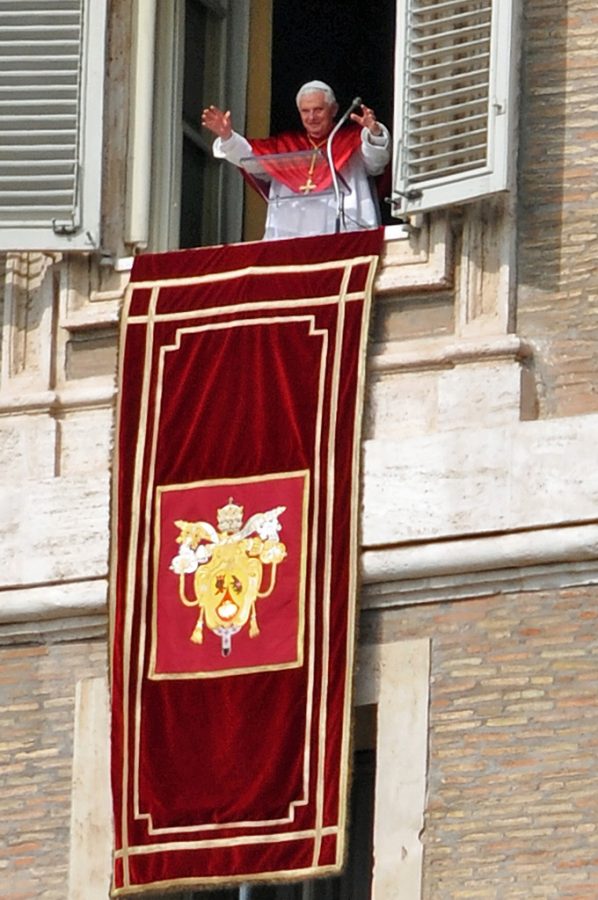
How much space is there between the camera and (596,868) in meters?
21.8

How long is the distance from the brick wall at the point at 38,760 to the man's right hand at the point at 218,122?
2.10 meters

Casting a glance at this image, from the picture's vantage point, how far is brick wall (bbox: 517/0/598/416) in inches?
891

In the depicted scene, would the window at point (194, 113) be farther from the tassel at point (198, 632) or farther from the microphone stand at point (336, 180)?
the tassel at point (198, 632)

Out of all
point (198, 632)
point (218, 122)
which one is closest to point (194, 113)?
point (218, 122)

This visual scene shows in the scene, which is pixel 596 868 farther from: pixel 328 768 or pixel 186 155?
pixel 186 155

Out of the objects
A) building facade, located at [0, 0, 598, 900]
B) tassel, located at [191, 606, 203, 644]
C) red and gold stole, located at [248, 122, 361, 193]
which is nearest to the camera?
building facade, located at [0, 0, 598, 900]

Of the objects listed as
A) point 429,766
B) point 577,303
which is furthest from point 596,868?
→ point 577,303

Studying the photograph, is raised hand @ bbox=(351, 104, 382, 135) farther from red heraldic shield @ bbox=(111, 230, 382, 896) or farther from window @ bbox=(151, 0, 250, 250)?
window @ bbox=(151, 0, 250, 250)

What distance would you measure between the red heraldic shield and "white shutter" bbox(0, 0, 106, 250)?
1.39 ft

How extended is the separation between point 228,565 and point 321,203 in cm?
167

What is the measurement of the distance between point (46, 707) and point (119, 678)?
376 millimetres

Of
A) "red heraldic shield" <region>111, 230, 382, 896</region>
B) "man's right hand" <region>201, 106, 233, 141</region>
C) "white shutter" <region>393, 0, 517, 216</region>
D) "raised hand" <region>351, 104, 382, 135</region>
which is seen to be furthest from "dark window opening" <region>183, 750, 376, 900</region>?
"man's right hand" <region>201, 106, 233, 141</region>

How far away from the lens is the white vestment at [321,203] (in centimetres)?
2358

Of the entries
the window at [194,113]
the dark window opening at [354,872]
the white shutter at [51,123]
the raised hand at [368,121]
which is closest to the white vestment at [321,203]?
the raised hand at [368,121]
